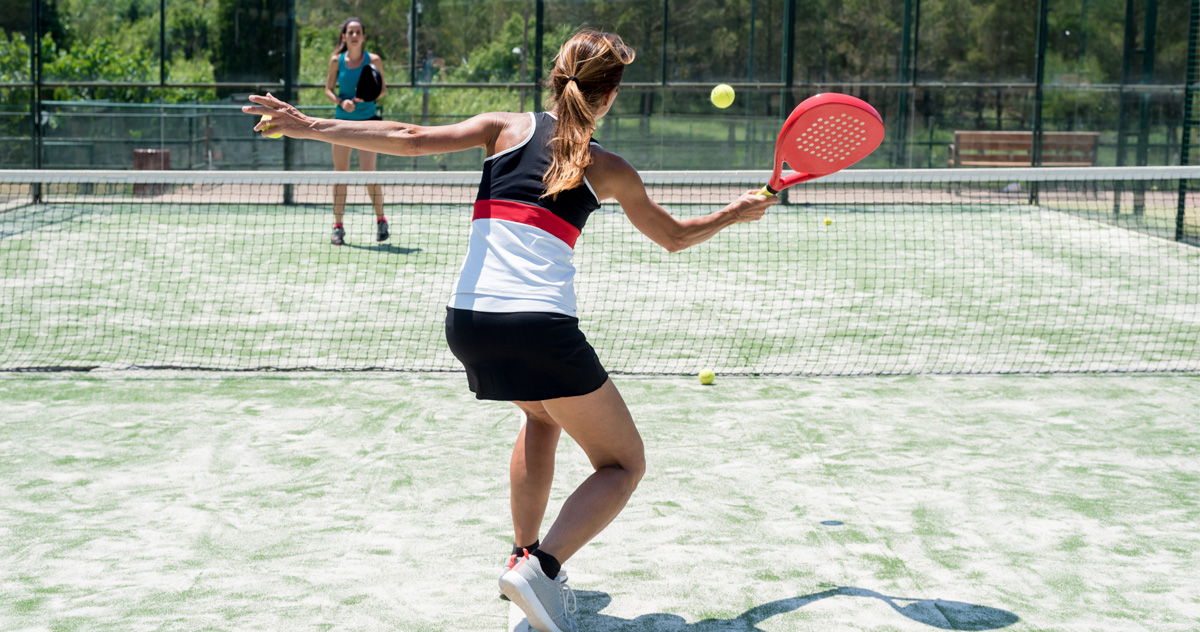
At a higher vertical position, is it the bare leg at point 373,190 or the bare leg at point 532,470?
the bare leg at point 373,190

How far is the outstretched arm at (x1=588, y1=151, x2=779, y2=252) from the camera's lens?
3.00 meters

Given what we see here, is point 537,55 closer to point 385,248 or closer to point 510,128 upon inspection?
point 385,248

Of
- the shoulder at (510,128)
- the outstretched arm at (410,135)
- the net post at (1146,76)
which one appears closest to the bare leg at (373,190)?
Answer: the outstretched arm at (410,135)

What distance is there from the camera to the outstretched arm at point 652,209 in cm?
300

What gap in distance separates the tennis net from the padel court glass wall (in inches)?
72.0

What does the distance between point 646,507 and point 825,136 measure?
1.45 meters

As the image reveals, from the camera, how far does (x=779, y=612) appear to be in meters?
3.25

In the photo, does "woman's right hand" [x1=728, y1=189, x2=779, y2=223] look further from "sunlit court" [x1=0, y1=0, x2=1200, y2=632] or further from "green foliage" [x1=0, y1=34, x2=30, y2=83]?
"green foliage" [x1=0, y1=34, x2=30, y2=83]

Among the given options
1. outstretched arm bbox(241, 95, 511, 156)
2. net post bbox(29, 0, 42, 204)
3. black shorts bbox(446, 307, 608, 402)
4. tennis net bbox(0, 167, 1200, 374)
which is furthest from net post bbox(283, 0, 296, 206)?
black shorts bbox(446, 307, 608, 402)

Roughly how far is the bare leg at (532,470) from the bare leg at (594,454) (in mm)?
207


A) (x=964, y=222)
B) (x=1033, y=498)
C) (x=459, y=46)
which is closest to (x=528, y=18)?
(x=459, y=46)

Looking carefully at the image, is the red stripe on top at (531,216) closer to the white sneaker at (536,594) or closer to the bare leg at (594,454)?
the bare leg at (594,454)

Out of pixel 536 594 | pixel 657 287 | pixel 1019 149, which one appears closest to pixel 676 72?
pixel 1019 149

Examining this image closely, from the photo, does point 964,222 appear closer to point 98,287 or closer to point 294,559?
point 98,287
